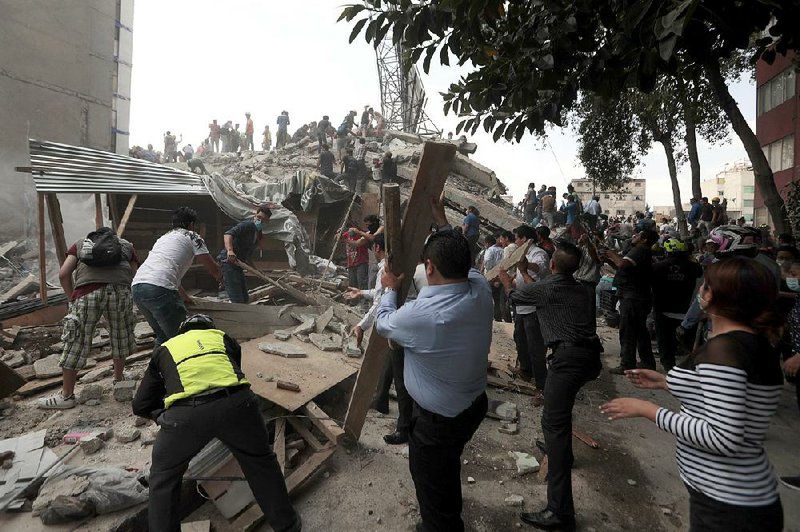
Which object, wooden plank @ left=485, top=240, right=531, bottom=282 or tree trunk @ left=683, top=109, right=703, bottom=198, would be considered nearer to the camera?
wooden plank @ left=485, top=240, right=531, bottom=282

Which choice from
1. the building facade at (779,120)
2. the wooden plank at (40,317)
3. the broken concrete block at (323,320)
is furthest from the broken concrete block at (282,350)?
the building facade at (779,120)

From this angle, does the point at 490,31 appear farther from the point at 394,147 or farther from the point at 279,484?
the point at 394,147

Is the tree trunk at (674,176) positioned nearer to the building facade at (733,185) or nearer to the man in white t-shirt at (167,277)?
the man in white t-shirt at (167,277)

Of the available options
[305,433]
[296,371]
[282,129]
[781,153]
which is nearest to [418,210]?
[305,433]

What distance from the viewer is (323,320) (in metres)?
6.10

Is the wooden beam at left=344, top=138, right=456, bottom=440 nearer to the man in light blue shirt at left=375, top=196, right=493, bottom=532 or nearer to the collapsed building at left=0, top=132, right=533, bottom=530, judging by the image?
the collapsed building at left=0, top=132, right=533, bottom=530

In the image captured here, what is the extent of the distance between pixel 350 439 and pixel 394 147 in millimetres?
17211

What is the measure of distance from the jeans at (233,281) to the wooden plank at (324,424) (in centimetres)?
314

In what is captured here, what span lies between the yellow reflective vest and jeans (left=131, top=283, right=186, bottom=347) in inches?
66.2

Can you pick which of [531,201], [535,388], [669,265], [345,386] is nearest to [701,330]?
[669,265]

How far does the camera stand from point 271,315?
6020mm

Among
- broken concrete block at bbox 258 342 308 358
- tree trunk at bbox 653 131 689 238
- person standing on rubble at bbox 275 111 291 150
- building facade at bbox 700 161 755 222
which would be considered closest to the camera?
broken concrete block at bbox 258 342 308 358

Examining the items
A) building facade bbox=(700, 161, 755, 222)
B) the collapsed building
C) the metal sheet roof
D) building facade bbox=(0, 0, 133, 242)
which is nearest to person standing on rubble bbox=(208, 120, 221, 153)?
building facade bbox=(0, 0, 133, 242)

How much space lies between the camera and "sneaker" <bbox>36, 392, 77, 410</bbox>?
13.1ft
